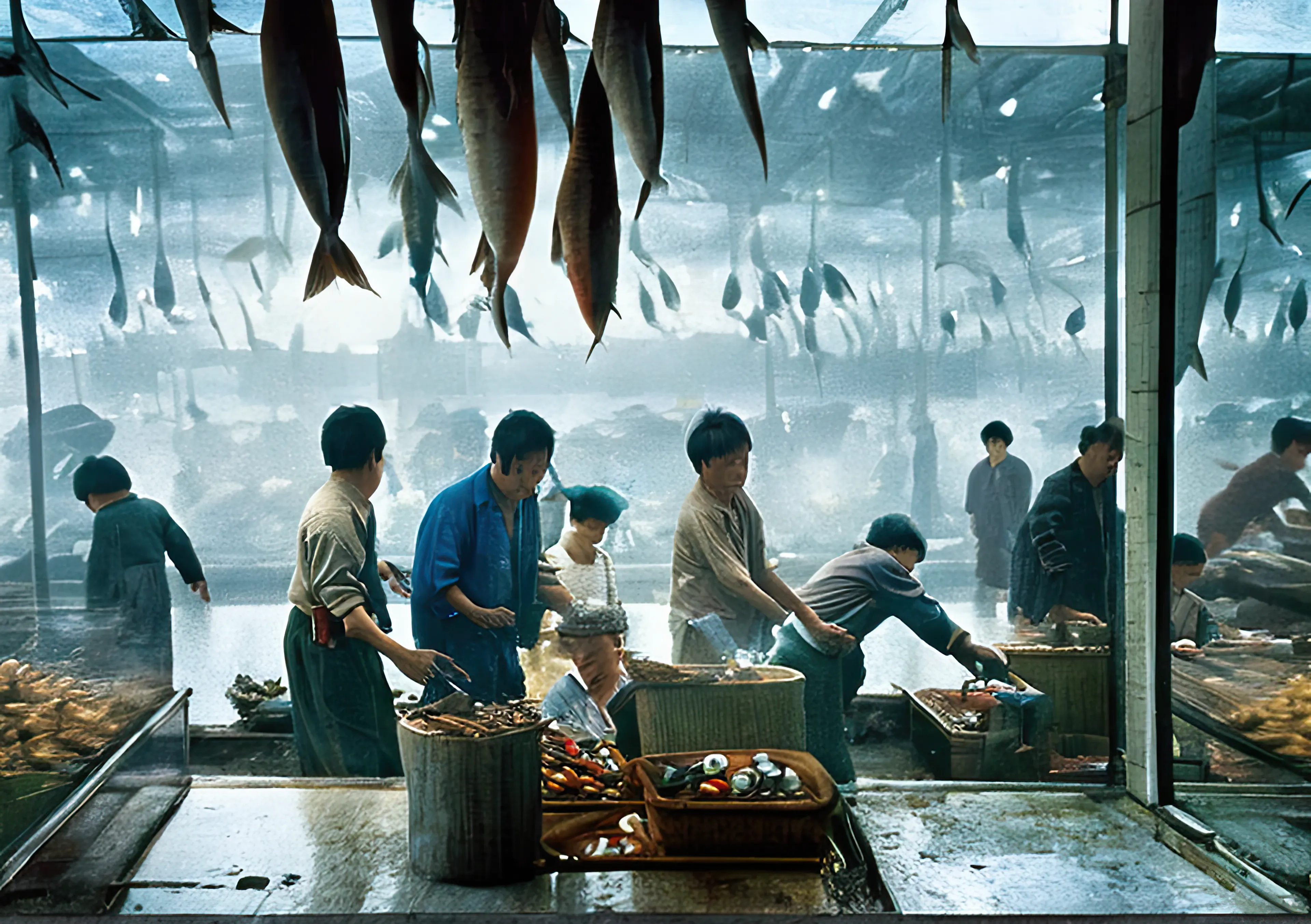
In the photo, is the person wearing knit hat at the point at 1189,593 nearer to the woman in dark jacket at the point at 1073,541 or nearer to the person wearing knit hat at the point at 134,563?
the woman in dark jacket at the point at 1073,541

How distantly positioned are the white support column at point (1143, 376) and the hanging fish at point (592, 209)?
7.57 feet

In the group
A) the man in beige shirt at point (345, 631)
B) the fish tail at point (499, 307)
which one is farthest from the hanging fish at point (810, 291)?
the fish tail at point (499, 307)

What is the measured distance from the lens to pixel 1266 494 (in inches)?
109

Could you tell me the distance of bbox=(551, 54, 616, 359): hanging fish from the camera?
670 mm

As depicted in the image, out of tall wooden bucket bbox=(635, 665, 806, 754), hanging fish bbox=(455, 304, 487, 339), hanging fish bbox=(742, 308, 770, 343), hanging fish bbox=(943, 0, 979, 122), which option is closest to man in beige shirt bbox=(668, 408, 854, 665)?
tall wooden bucket bbox=(635, 665, 806, 754)

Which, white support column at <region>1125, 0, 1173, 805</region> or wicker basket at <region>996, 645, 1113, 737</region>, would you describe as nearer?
white support column at <region>1125, 0, 1173, 805</region>

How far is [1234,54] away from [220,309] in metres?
3.00

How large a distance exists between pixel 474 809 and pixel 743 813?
647mm

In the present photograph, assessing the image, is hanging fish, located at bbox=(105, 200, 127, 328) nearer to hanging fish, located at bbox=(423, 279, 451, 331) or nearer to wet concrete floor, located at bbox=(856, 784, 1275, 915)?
hanging fish, located at bbox=(423, 279, 451, 331)

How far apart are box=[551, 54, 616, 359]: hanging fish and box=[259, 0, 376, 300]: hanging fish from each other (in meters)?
0.15

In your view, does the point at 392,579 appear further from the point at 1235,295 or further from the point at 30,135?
the point at 1235,295

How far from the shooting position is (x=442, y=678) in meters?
2.92

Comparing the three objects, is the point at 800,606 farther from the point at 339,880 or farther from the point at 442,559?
the point at 339,880

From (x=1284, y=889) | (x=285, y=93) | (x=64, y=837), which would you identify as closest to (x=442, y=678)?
(x=64, y=837)
